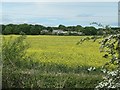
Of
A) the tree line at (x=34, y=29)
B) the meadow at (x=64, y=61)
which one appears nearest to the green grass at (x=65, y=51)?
the meadow at (x=64, y=61)

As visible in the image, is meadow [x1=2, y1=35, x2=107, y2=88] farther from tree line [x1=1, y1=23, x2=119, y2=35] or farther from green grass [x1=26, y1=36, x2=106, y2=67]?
tree line [x1=1, y1=23, x2=119, y2=35]

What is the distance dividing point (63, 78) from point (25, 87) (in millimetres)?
533

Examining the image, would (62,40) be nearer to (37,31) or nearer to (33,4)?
(37,31)

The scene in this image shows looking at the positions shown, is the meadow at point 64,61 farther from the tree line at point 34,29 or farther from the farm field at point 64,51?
the tree line at point 34,29

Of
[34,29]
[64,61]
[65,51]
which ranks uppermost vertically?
[34,29]

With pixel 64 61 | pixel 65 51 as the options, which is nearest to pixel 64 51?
pixel 65 51

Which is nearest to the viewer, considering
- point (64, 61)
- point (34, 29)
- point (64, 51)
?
point (64, 61)

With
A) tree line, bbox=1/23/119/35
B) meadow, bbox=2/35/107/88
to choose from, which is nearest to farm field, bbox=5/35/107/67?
meadow, bbox=2/35/107/88

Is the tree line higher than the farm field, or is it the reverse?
the tree line

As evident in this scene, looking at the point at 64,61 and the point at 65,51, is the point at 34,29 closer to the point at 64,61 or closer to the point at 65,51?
the point at 65,51

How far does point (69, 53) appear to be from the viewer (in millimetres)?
6113

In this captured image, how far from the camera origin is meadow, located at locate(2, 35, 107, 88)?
16.1 feet

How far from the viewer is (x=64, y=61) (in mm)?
5777

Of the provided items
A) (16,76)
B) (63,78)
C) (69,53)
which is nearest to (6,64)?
(16,76)
